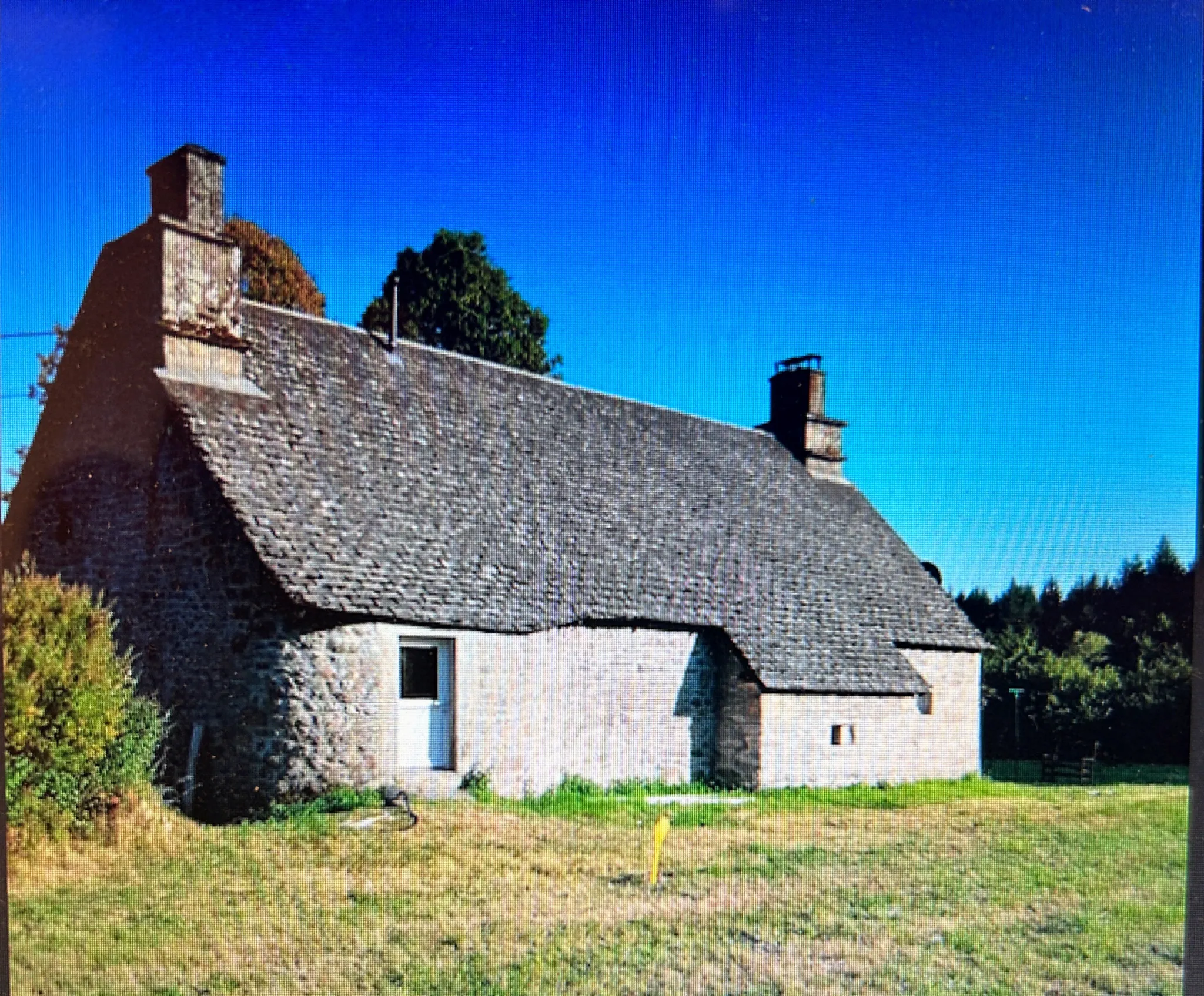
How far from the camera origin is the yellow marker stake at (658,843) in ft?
14.6

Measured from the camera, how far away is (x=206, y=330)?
5.89 meters

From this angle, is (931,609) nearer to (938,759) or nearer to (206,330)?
(938,759)

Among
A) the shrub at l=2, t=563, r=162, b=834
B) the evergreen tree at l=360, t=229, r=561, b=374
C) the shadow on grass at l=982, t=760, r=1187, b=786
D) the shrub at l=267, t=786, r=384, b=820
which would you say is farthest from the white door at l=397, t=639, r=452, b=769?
the shadow on grass at l=982, t=760, r=1187, b=786

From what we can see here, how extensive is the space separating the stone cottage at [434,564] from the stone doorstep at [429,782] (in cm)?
3

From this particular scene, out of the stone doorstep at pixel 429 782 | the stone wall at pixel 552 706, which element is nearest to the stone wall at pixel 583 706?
the stone wall at pixel 552 706

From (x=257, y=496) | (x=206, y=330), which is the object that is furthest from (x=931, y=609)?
(x=206, y=330)

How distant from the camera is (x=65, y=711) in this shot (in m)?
4.23

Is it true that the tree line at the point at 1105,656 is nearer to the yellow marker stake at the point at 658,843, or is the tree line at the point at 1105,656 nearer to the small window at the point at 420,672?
the yellow marker stake at the point at 658,843

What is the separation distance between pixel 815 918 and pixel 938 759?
455 cm

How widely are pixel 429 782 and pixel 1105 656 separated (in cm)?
399

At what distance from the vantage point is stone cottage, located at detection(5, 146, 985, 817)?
16.9 feet

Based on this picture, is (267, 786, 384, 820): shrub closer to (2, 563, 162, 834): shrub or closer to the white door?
the white door

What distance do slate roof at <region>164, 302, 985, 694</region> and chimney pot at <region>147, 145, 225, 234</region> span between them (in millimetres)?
797

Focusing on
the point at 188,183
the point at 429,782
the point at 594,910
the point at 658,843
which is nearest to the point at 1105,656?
the point at 658,843
